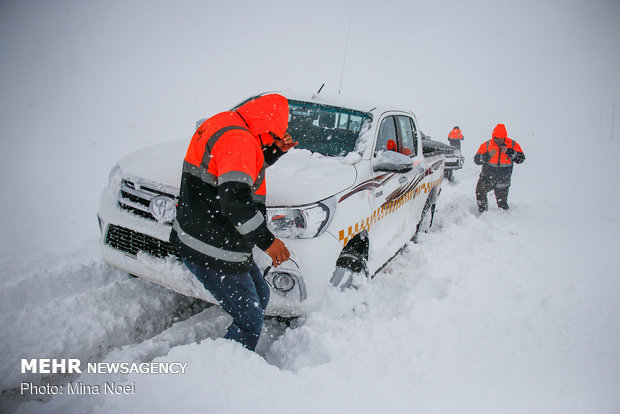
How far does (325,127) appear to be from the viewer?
324cm

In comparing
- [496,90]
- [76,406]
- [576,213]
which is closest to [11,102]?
[76,406]

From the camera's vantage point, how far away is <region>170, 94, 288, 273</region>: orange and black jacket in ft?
5.02

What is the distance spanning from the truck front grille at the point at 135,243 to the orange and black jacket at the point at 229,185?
405mm

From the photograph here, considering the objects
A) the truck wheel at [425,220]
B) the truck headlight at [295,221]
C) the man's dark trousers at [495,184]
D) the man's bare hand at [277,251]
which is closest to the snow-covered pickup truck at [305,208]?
the truck headlight at [295,221]

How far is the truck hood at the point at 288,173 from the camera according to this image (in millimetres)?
2172

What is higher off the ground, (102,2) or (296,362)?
(102,2)

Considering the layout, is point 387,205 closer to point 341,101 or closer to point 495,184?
point 341,101

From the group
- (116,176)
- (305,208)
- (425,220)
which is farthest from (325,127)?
(425,220)

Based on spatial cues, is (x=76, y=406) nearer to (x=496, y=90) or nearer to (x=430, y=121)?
(x=430, y=121)

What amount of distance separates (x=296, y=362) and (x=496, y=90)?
57160mm

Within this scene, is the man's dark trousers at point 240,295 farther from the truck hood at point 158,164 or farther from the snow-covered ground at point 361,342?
the truck hood at point 158,164

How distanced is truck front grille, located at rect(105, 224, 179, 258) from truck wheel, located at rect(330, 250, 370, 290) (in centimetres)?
117

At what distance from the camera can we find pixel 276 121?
172 cm

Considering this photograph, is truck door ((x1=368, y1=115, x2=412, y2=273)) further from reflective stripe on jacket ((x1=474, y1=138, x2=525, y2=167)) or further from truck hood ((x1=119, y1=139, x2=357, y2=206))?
reflective stripe on jacket ((x1=474, y1=138, x2=525, y2=167))
